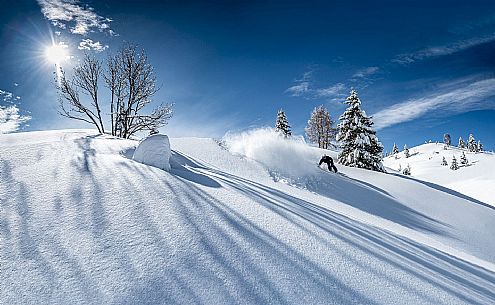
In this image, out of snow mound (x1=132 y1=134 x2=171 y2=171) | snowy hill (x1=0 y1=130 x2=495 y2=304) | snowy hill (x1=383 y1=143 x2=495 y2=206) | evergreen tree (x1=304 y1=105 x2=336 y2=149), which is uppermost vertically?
evergreen tree (x1=304 y1=105 x2=336 y2=149)

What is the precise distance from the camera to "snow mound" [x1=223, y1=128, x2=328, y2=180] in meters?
11.4

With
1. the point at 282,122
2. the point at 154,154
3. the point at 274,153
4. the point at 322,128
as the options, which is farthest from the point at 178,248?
the point at 322,128

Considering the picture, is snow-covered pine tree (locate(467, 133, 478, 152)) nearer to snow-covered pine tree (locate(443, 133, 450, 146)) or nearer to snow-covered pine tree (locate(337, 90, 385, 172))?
snow-covered pine tree (locate(443, 133, 450, 146))

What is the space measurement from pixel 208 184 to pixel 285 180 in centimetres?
517

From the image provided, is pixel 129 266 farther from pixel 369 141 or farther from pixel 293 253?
pixel 369 141

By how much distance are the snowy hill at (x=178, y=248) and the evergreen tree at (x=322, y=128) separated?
32.9 meters

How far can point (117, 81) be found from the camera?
18047 mm

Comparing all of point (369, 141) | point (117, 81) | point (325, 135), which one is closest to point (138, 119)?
point (117, 81)

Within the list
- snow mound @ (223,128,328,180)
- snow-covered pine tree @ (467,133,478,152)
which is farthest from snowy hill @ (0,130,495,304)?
snow-covered pine tree @ (467,133,478,152)

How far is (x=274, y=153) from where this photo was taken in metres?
13.2

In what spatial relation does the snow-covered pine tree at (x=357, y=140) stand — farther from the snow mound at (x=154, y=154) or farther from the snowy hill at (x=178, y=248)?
the snow mound at (x=154, y=154)

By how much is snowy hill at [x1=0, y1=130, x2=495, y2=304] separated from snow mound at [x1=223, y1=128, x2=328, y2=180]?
6.32 m

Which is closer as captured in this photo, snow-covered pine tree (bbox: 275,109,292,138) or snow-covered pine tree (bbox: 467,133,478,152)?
snow-covered pine tree (bbox: 275,109,292,138)

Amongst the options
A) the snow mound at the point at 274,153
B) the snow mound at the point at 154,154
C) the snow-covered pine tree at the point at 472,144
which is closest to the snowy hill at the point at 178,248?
the snow mound at the point at 154,154
